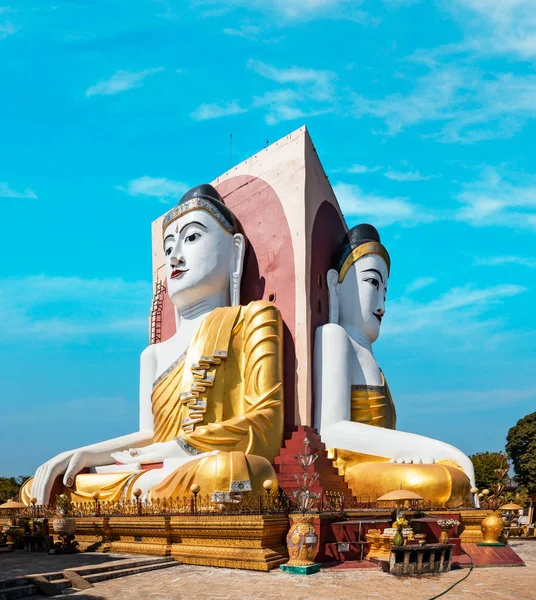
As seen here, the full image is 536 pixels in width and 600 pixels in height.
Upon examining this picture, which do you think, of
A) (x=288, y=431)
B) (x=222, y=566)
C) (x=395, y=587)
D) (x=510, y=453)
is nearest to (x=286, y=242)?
(x=288, y=431)

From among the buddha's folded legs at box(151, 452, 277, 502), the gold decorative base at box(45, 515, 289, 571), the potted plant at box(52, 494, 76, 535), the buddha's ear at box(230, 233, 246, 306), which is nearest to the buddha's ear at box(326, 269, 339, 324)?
the buddha's ear at box(230, 233, 246, 306)

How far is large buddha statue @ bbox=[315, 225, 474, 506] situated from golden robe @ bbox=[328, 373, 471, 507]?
0.02 meters

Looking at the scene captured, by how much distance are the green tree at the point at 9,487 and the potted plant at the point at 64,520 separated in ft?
63.9

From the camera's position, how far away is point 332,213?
16.8 metres

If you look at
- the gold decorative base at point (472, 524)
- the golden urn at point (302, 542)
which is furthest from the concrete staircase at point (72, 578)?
the gold decorative base at point (472, 524)

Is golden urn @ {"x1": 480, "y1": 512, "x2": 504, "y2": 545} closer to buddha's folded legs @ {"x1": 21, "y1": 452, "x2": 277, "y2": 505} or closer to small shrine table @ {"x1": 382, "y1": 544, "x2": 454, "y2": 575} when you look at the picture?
small shrine table @ {"x1": 382, "y1": 544, "x2": 454, "y2": 575}

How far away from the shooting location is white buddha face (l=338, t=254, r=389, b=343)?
16.0 m

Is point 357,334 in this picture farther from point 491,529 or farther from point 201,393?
point 491,529

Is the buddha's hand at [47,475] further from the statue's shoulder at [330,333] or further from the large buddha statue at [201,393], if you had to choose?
the statue's shoulder at [330,333]

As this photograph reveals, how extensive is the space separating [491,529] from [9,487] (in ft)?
93.0

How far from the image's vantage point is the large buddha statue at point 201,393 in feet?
38.9

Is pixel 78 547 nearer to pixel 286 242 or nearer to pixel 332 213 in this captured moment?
pixel 286 242

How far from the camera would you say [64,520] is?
432 inches

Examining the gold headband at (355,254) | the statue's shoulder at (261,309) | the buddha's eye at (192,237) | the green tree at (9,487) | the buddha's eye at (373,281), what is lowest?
the green tree at (9,487)
